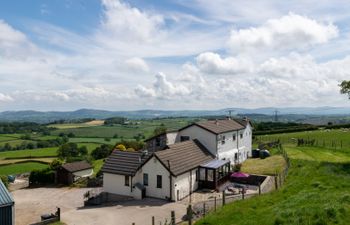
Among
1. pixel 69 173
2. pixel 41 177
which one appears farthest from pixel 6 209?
pixel 41 177

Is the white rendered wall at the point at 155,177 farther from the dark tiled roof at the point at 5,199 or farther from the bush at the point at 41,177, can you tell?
the bush at the point at 41,177

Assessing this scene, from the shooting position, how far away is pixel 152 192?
110ft

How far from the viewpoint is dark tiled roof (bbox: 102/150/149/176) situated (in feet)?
114

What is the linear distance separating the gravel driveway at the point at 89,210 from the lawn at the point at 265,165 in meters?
13.4

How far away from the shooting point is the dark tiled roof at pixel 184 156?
3300cm

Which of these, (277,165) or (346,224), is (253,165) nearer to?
(277,165)

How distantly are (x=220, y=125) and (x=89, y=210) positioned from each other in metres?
21.7

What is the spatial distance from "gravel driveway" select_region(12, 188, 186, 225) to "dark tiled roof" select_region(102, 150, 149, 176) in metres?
3.38

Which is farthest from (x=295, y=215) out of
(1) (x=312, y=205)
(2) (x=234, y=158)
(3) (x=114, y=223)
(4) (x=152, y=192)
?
(2) (x=234, y=158)

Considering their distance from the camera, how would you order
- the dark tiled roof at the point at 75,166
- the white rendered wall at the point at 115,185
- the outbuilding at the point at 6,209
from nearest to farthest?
the outbuilding at the point at 6,209 → the white rendered wall at the point at 115,185 → the dark tiled roof at the point at 75,166

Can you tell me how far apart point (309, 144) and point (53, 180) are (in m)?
40.6

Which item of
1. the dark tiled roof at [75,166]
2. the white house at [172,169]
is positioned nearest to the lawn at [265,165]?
the white house at [172,169]

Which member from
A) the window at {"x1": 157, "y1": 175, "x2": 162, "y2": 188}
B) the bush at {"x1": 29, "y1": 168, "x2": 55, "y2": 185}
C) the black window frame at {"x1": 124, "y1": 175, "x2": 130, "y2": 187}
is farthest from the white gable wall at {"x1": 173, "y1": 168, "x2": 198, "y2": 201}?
the bush at {"x1": 29, "y1": 168, "x2": 55, "y2": 185}

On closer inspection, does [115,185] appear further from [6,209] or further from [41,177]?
[41,177]
